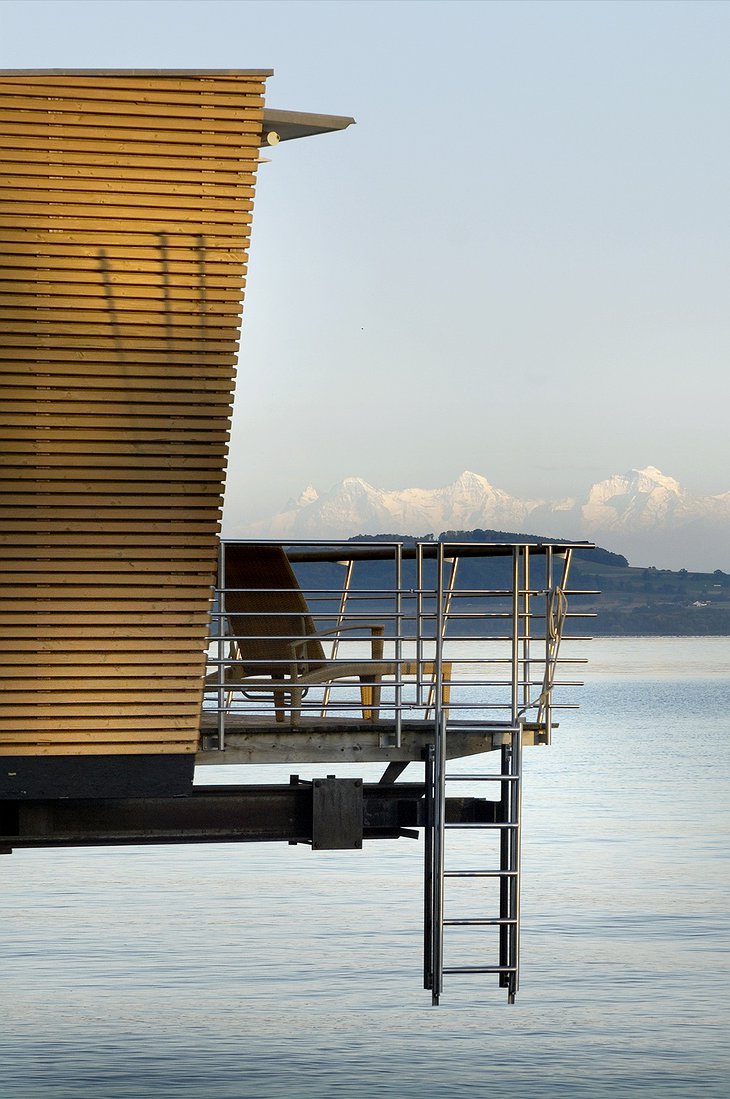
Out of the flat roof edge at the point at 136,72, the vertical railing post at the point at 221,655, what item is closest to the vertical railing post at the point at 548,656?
the vertical railing post at the point at 221,655

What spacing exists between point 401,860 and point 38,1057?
1919cm

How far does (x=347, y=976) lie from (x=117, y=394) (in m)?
14.1

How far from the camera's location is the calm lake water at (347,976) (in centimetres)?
1595

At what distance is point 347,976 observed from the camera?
22.3 m

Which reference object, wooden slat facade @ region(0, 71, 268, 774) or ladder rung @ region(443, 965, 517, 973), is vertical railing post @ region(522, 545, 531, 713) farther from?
wooden slat facade @ region(0, 71, 268, 774)

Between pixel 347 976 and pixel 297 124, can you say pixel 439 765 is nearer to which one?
pixel 297 124

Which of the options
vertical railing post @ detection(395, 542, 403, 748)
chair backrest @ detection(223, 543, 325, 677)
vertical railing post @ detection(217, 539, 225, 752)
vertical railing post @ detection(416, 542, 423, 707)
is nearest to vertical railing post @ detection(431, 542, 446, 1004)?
vertical railing post @ detection(416, 542, 423, 707)

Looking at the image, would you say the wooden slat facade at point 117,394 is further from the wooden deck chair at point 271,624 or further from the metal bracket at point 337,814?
the wooden deck chair at point 271,624

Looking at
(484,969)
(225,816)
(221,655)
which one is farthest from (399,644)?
(484,969)

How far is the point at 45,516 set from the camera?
31.7 ft

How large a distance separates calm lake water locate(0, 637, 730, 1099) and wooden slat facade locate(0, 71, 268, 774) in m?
6.23

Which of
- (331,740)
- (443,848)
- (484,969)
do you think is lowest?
(484,969)

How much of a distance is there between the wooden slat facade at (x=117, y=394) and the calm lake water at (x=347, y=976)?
6.23m

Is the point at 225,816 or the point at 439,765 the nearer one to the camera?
the point at 225,816
